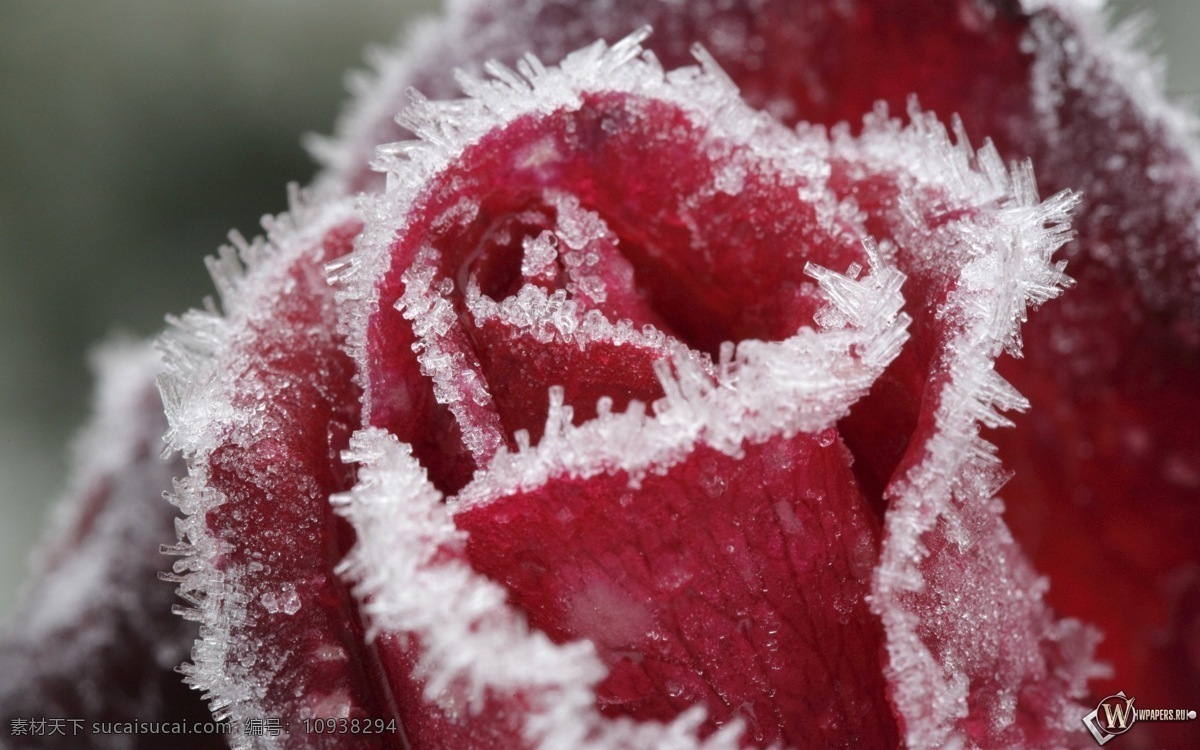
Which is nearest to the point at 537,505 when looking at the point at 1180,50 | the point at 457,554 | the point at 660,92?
the point at 457,554

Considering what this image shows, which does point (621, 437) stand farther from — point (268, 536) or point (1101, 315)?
point (1101, 315)

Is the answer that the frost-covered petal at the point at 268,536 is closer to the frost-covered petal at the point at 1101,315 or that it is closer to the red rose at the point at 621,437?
the red rose at the point at 621,437

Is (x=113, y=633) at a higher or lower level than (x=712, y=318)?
higher

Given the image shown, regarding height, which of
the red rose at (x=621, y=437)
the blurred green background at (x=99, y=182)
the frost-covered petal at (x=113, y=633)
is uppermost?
the blurred green background at (x=99, y=182)

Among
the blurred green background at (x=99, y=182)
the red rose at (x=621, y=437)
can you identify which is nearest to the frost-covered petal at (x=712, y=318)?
the red rose at (x=621, y=437)

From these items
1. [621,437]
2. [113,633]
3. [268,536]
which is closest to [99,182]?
[113,633]

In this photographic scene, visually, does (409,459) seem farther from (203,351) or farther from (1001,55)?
(1001,55)
